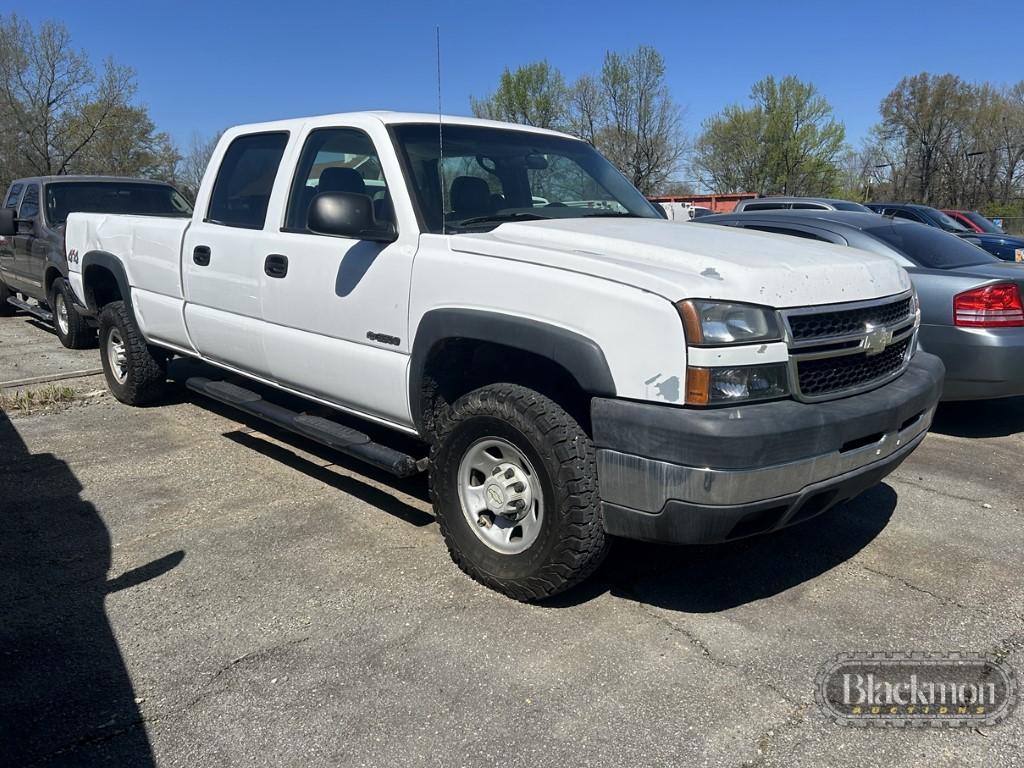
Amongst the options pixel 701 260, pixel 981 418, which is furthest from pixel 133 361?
pixel 981 418

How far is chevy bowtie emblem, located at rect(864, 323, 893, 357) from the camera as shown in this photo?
3184mm

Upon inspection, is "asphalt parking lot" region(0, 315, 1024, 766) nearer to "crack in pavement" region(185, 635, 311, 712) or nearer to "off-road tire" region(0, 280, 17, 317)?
"crack in pavement" region(185, 635, 311, 712)

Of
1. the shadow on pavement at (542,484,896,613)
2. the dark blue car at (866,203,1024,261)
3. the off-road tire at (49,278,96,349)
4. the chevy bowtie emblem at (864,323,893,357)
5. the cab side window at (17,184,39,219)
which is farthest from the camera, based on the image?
the dark blue car at (866,203,1024,261)

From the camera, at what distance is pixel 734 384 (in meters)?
2.80

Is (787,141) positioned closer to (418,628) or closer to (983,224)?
(983,224)

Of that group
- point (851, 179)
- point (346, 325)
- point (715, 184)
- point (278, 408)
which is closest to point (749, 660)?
point (346, 325)

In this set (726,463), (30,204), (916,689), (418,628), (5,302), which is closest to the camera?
(726,463)

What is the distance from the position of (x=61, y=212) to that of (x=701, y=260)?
341 inches

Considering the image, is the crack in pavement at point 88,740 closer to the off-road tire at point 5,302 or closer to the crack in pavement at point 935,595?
the crack in pavement at point 935,595

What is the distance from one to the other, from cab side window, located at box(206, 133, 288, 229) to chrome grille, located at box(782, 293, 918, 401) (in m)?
3.06

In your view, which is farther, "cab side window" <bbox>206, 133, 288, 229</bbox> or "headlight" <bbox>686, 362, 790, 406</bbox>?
"cab side window" <bbox>206, 133, 288, 229</bbox>

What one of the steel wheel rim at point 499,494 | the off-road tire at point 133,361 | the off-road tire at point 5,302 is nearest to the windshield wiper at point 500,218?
the steel wheel rim at point 499,494

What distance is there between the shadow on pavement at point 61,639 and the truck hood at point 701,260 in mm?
2129

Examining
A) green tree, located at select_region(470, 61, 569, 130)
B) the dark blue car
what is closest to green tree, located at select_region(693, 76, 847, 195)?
green tree, located at select_region(470, 61, 569, 130)
